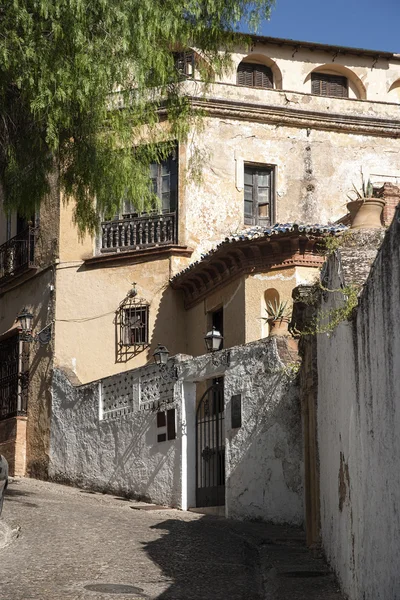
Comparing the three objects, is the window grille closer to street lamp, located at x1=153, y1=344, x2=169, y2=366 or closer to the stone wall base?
the stone wall base

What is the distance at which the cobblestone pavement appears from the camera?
401 inches

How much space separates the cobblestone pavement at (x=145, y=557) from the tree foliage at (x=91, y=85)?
164 inches

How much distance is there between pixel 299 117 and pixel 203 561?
47.5 ft

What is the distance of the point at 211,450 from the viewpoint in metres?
18.1

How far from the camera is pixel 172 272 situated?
2322 cm

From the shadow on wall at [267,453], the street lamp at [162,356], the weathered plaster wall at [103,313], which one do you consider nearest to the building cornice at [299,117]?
the weathered plaster wall at [103,313]

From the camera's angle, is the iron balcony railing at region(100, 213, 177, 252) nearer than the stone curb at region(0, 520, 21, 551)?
No

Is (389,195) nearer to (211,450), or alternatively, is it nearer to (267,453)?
(211,450)

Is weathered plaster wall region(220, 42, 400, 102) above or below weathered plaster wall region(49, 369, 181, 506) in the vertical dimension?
above

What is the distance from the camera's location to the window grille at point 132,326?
2328 centimetres

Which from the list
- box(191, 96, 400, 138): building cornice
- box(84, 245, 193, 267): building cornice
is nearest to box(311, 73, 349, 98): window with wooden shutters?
box(191, 96, 400, 138): building cornice

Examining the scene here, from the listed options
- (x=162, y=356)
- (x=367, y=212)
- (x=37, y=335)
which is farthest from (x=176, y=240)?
(x=367, y=212)

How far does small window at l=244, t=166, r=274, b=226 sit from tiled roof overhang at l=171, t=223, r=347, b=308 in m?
2.63

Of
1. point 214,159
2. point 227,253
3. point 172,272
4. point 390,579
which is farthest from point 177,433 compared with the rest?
point 390,579
